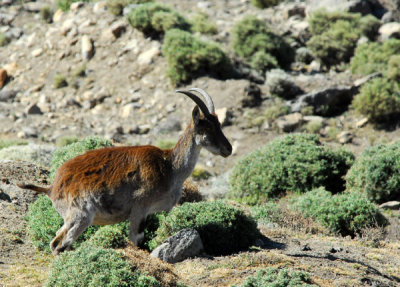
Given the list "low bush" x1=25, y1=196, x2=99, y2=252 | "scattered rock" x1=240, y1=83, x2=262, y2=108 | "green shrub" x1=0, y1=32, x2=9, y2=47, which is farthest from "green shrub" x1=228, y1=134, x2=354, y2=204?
"green shrub" x1=0, y1=32, x2=9, y2=47

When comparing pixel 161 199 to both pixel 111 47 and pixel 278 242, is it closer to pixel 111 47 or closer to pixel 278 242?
pixel 278 242

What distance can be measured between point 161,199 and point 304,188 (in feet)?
24.4

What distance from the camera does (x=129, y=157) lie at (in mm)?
7859

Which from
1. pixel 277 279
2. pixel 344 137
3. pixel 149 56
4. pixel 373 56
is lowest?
pixel 344 137

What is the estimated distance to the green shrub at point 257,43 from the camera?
2545 centimetres

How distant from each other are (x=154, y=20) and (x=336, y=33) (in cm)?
853

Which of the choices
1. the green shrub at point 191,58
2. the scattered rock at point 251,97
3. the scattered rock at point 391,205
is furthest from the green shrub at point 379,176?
the green shrub at point 191,58

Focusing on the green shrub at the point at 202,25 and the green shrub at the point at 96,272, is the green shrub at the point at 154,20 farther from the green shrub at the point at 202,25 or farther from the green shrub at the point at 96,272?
Answer: the green shrub at the point at 96,272

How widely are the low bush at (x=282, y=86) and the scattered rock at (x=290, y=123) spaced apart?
189cm

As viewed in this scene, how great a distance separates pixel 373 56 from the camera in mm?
24141

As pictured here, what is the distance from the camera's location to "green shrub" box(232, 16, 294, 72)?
25453mm

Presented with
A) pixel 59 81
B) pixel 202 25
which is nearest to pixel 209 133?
pixel 59 81

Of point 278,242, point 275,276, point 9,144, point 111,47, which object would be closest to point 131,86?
point 111,47

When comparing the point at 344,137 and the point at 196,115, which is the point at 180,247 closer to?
the point at 196,115
